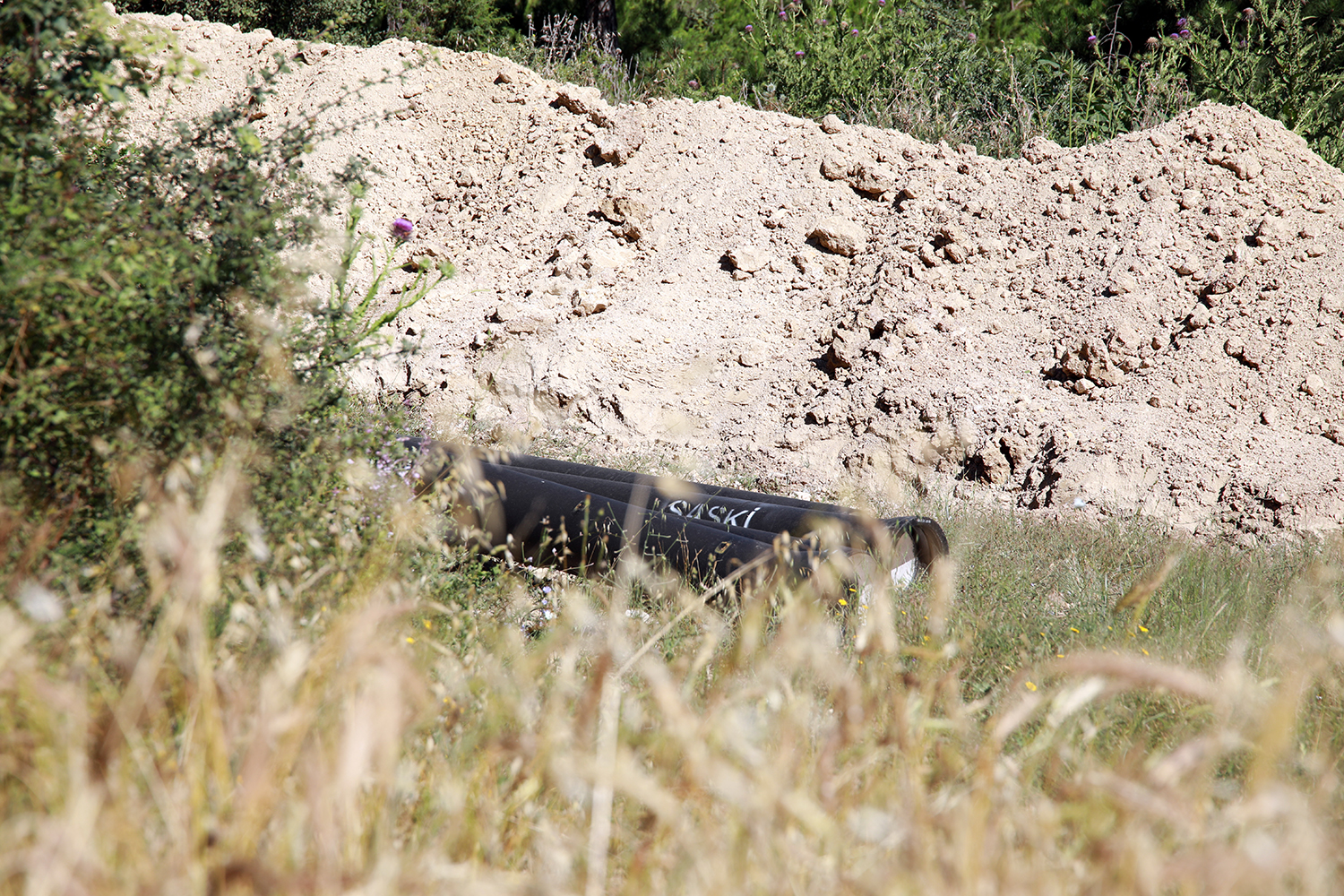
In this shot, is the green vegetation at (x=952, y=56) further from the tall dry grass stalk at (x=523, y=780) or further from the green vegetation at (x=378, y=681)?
the tall dry grass stalk at (x=523, y=780)

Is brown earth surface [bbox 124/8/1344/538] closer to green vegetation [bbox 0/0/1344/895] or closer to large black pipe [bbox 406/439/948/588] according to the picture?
large black pipe [bbox 406/439/948/588]

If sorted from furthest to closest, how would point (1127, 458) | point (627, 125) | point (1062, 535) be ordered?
1. point (627, 125)
2. point (1127, 458)
3. point (1062, 535)

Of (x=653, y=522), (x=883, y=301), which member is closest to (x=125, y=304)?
(x=653, y=522)

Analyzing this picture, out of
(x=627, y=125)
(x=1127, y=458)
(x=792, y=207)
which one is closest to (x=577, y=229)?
(x=627, y=125)

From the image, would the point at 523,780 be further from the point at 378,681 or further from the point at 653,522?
the point at 653,522

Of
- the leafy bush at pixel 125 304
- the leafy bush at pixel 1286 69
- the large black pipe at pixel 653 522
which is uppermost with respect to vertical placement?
the leafy bush at pixel 1286 69

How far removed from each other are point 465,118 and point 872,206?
14.2 feet

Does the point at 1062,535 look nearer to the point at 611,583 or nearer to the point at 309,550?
the point at 611,583

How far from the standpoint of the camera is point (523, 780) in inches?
65.7

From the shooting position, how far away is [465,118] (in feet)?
30.1

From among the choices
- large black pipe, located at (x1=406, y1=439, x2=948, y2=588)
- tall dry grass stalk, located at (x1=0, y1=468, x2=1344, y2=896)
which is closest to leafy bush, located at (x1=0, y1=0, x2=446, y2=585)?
tall dry grass stalk, located at (x1=0, y1=468, x2=1344, y2=896)

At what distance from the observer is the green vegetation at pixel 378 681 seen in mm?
1053

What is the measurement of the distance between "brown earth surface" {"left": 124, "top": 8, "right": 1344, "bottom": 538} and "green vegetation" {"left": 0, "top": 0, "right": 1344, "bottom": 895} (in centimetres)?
238

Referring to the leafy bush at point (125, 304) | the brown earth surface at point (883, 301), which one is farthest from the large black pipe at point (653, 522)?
the brown earth surface at point (883, 301)
